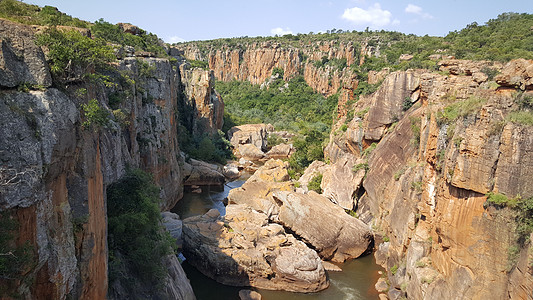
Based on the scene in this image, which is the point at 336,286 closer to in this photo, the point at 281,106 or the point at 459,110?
the point at 459,110

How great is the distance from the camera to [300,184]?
31.6 metres

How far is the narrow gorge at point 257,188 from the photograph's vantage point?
7.16 metres

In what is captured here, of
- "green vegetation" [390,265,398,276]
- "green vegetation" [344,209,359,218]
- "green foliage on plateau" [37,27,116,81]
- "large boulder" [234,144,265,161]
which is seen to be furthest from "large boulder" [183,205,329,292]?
"large boulder" [234,144,265,161]

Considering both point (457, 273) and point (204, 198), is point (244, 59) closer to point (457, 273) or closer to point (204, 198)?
point (204, 198)

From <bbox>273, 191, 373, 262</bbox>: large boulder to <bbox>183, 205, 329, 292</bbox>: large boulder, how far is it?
1.60m

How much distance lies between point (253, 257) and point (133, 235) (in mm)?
7161

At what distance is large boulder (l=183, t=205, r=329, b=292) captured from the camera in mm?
18391

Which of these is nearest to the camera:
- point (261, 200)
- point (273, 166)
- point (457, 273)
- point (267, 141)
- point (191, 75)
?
point (457, 273)

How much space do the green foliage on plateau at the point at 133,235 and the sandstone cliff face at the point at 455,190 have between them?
10.8m

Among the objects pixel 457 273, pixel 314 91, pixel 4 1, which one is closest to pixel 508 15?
pixel 314 91

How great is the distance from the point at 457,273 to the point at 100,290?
12.0 meters

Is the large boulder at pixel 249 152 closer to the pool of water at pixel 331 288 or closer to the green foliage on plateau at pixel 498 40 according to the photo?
the green foliage on plateau at pixel 498 40

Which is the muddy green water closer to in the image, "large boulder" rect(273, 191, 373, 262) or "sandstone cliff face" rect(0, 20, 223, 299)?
"large boulder" rect(273, 191, 373, 262)

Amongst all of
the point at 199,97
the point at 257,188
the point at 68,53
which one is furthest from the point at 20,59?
the point at 199,97
